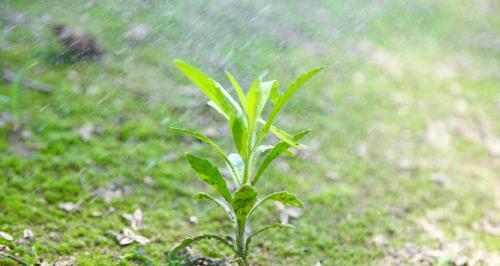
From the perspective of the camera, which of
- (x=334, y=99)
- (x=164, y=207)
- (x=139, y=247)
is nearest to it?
(x=139, y=247)

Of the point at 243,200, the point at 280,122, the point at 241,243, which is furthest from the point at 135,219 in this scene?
the point at 280,122

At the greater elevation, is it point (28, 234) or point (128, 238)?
point (28, 234)

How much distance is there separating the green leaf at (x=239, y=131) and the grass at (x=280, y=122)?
2.61 ft

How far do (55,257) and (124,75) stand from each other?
1845mm

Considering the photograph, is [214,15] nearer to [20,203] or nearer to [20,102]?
[20,102]

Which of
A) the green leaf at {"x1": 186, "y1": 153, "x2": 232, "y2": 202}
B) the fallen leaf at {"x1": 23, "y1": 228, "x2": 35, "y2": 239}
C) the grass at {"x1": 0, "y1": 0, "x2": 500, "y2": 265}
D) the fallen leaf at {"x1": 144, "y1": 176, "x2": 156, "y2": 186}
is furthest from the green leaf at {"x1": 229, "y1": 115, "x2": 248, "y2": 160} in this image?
the fallen leaf at {"x1": 144, "y1": 176, "x2": 156, "y2": 186}

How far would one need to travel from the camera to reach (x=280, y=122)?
3352mm

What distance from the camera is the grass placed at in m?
2.22

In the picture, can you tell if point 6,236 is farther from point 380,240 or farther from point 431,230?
point 431,230

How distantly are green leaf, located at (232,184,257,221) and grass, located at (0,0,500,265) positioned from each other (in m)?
0.63

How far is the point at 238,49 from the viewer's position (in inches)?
164

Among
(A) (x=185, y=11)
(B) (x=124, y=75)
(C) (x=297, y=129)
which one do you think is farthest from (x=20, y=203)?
(A) (x=185, y=11)

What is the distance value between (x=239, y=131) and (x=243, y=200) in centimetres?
21

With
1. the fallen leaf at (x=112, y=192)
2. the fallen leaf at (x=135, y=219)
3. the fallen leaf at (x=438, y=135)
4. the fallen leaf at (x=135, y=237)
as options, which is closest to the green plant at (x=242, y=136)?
the fallen leaf at (x=135, y=237)
